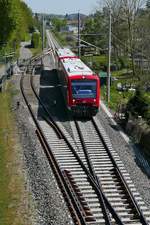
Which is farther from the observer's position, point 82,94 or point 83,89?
point 83,89

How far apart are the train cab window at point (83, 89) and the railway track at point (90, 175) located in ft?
4.89

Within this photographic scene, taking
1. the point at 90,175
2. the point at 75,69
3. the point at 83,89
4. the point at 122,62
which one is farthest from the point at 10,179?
the point at 122,62

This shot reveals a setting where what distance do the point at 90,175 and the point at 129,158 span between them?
315cm

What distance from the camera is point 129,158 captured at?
21.4m

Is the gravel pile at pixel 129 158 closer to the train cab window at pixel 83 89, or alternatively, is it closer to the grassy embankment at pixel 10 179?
the train cab window at pixel 83 89

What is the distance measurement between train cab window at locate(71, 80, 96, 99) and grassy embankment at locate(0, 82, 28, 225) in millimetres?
3835

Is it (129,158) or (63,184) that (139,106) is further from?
(63,184)

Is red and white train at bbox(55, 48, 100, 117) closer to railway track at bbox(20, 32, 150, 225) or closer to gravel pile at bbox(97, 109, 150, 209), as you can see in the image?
railway track at bbox(20, 32, 150, 225)

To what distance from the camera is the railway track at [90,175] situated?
15.3 m

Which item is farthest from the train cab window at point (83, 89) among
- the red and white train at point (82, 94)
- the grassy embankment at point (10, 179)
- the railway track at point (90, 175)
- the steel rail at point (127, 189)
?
the steel rail at point (127, 189)

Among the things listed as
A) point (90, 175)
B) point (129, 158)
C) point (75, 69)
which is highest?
point (75, 69)

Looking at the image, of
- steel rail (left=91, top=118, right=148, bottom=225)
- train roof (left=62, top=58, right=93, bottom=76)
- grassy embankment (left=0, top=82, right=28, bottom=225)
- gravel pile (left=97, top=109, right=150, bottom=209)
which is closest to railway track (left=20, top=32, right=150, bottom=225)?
steel rail (left=91, top=118, right=148, bottom=225)

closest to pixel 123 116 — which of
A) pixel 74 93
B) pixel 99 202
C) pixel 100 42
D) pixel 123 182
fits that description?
pixel 74 93

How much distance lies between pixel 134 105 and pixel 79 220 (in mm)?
14205
